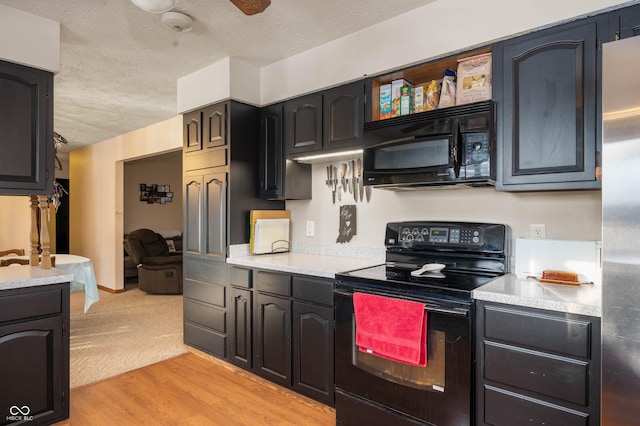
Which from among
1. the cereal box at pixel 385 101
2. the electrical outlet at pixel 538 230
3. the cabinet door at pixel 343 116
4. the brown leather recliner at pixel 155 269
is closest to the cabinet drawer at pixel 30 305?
the cabinet door at pixel 343 116

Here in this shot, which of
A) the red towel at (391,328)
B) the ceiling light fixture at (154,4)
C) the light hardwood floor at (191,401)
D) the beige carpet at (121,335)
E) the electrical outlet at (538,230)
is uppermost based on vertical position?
the ceiling light fixture at (154,4)

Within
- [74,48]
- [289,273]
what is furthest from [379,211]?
[74,48]

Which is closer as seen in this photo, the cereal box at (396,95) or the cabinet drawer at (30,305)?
the cabinet drawer at (30,305)

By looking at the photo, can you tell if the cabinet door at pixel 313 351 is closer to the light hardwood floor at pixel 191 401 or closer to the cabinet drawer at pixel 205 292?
the light hardwood floor at pixel 191 401

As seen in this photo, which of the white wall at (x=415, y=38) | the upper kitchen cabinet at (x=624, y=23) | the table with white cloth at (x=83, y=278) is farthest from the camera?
the table with white cloth at (x=83, y=278)

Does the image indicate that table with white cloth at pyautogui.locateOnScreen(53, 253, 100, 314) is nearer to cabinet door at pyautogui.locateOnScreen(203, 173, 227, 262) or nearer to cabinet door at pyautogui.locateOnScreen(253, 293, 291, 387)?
Result: cabinet door at pyautogui.locateOnScreen(203, 173, 227, 262)

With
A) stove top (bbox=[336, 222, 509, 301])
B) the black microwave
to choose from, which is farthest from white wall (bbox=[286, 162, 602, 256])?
the black microwave

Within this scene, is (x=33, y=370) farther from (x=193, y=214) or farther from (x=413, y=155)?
(x=413, y=155)

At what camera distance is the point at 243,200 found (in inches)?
126

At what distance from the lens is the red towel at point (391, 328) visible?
1.85 m

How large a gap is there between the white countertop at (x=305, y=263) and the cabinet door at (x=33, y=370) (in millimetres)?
1223

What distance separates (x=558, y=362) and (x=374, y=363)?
86cm

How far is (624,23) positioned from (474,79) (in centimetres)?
67

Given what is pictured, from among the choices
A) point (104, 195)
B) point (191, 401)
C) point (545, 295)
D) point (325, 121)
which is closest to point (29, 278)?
point (191, 401)
